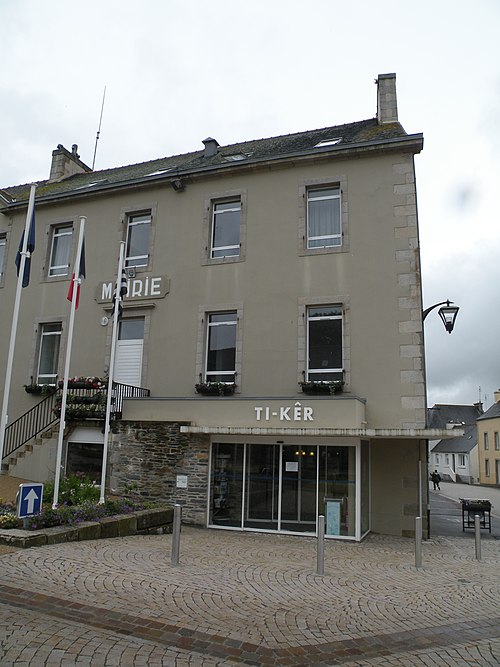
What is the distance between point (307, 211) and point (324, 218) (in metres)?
0.51

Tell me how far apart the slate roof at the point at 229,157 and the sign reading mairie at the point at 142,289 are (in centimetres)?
308

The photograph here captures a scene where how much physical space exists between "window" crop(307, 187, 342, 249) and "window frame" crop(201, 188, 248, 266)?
1822mm

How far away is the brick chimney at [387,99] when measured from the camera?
53.2 ft

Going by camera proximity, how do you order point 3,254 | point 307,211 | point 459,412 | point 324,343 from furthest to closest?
1. point 459,412
2. point 3,254
3. point 307,211
4. point 324,343

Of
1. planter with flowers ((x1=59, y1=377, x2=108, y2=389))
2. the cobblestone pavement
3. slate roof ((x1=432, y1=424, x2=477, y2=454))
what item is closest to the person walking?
slate roof ((x1=432, y1=424, x2=477, y2=454))

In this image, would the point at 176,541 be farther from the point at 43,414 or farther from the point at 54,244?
the point at 54,244

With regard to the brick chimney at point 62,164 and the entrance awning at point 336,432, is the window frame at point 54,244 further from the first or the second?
the entrance awning at point 336,432

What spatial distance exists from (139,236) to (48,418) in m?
6.00

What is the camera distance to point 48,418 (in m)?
15.9

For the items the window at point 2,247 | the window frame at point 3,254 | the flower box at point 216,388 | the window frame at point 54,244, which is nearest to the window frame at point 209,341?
the flower box at point 216,388

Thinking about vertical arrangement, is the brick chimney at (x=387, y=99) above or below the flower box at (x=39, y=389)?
above

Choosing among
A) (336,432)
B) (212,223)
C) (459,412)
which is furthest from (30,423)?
(459,412)

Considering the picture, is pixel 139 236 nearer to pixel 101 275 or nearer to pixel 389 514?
pixel 101 275

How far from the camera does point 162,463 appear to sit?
525 inches
